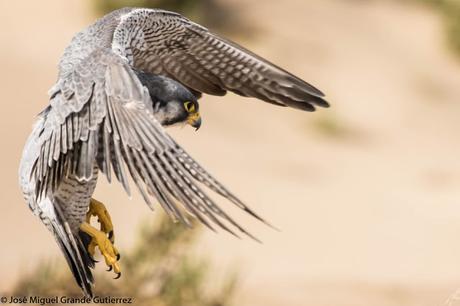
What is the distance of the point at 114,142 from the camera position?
5.12 metres

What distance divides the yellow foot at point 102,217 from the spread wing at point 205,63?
29.8 inches

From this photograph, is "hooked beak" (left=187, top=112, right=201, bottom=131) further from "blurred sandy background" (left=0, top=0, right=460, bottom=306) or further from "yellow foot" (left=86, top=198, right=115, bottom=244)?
"blurred sandy background" (left=0, top=0, right=460, bottom=306)

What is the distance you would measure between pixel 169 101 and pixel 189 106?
116 mm

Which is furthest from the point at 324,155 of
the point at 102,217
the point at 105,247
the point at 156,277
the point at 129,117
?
the point at 129,117

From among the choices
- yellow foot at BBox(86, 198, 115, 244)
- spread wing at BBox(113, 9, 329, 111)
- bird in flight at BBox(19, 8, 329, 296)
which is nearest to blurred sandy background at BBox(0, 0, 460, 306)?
yellow foot at BBox(86, 198, 115, 244)

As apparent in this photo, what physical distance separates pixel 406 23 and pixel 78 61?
49.1 ft

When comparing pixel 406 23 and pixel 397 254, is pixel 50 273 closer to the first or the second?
pixel 397 254

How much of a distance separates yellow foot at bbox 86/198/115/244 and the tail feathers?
Result: 15 centimetres

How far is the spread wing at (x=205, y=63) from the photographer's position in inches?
245

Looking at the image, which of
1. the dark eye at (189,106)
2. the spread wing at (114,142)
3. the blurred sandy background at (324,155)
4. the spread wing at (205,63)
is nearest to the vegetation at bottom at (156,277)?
the blurred sandy background at (324,155)

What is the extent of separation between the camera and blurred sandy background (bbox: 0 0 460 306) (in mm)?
10773

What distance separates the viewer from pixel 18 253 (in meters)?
10.3

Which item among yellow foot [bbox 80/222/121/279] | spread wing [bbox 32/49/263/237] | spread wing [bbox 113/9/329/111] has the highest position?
spread wing [bbox 113/9/329/111]

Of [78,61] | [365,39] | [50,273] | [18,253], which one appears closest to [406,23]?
[365,39]
